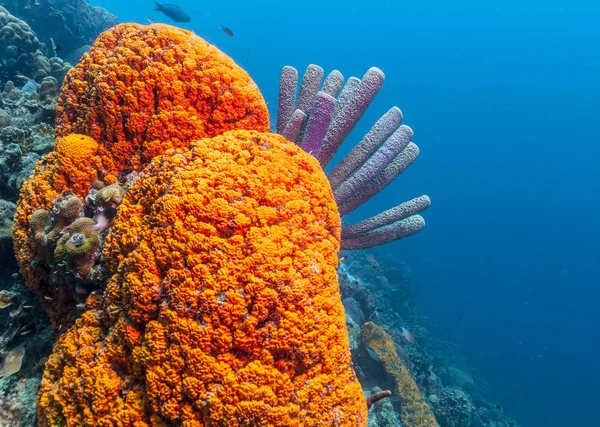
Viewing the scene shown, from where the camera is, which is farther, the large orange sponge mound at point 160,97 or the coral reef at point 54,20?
the coral reef at point 54,20

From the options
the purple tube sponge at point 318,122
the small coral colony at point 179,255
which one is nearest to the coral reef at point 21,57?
the small coral colony at point 179,255

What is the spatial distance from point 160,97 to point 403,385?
8.12 meters

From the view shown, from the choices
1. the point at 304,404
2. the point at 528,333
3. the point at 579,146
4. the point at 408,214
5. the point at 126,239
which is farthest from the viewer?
the point at 579,146

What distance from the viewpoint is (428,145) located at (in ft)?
316

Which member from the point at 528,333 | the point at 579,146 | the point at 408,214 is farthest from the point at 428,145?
the point at 408,214

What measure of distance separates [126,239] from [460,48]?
12317 cm

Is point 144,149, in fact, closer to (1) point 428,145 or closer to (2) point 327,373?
(2) point 327,373

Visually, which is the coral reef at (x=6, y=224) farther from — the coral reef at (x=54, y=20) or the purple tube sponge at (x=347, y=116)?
the coral reef at (x=54, y=20)

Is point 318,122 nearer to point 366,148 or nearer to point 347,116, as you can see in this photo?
point 347,116

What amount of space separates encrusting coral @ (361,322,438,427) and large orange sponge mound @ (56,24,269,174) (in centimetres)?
708

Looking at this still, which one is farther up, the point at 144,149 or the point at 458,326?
the point at 144,149

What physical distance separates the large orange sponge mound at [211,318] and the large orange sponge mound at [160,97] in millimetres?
589

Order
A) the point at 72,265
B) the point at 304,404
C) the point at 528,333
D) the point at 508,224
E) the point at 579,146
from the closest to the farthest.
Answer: the point at 304,404, the point at 72,265, the point at 528,333, the point at 508,224, the point at 579,146

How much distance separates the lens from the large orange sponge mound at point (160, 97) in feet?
9.10
